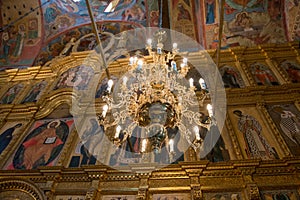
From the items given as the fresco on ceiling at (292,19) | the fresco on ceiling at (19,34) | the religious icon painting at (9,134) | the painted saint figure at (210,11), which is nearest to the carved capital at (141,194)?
the religious icon painting at (9,134)

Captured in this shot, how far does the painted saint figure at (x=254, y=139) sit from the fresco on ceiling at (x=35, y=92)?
6.30 m

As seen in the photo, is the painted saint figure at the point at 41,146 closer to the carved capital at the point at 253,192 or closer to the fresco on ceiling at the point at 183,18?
the carved capital at the point at 253,192

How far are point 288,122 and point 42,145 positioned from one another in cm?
585

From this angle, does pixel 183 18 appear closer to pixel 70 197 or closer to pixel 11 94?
pixel 11 94

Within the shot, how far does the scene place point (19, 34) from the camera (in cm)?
1150

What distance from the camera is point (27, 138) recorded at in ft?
22.0

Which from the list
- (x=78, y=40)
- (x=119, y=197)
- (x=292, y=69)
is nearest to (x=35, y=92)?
(x=78, y=40)

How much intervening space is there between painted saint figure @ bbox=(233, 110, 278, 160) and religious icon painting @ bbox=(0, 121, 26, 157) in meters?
5.61

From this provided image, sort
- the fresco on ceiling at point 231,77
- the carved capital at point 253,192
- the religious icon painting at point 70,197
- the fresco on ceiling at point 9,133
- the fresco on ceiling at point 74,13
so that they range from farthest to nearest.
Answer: the fresco on ceiling at point 74,13
the fresco on ceiling at point 231,77
the fresco on ceiling at point 9,133
the religious icon painting at point 70,197
the carved capital at point 253,192

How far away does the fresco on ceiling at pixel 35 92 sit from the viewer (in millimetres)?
8579

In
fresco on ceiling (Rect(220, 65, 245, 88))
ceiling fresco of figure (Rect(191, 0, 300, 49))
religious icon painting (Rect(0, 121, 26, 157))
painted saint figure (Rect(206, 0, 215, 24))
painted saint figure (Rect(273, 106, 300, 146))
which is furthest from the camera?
painted saint figure (Rect(206, 0, 215, 24))

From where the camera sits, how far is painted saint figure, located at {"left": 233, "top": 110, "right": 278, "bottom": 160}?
5.24 metres

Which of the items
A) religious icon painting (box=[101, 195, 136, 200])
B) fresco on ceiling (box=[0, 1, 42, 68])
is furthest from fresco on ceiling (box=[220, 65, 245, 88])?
fresco on ceiling (box=[0, 1, 42, 68])

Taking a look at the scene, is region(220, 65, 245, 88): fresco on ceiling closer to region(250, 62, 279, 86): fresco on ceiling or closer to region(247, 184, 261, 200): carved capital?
region(250, 62, 279, 86): fresco on ceiling
